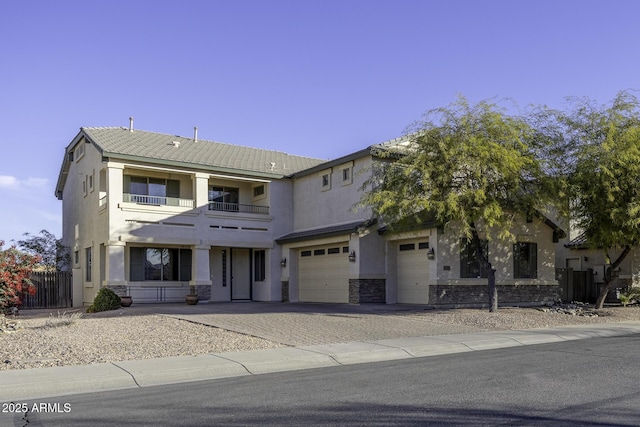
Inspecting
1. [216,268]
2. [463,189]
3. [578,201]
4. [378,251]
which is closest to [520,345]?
[463,189]

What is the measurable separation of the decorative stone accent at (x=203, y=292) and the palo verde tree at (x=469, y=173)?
1047 cm

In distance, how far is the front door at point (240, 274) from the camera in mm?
31656

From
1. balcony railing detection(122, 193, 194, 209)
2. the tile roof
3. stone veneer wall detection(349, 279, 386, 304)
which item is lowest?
stone veneer wall detection(349, 279, 386, 304)

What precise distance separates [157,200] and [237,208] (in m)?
4.20

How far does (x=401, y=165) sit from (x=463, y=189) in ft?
7.15

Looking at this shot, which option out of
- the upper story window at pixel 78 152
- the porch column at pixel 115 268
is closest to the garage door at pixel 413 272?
the porch column at pixel 115 268

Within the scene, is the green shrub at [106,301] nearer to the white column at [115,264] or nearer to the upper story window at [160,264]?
the white column at [115,264]

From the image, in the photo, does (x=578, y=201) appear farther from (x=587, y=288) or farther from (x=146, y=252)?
(x=146, y=252)

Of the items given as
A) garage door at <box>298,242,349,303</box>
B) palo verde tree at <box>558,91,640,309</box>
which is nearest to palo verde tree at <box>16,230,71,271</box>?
garage door at <box>298,242,349,303</box>

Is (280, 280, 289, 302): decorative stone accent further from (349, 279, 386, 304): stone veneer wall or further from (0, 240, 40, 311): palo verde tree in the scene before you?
(0, 240, 40, 311): palo verde tree

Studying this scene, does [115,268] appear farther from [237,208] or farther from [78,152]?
[78,152]

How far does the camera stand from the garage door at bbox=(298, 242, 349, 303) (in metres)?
27.4

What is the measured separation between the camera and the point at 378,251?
26.4 m

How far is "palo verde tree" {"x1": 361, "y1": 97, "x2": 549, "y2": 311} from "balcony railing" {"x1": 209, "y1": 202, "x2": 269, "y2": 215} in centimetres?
1113
